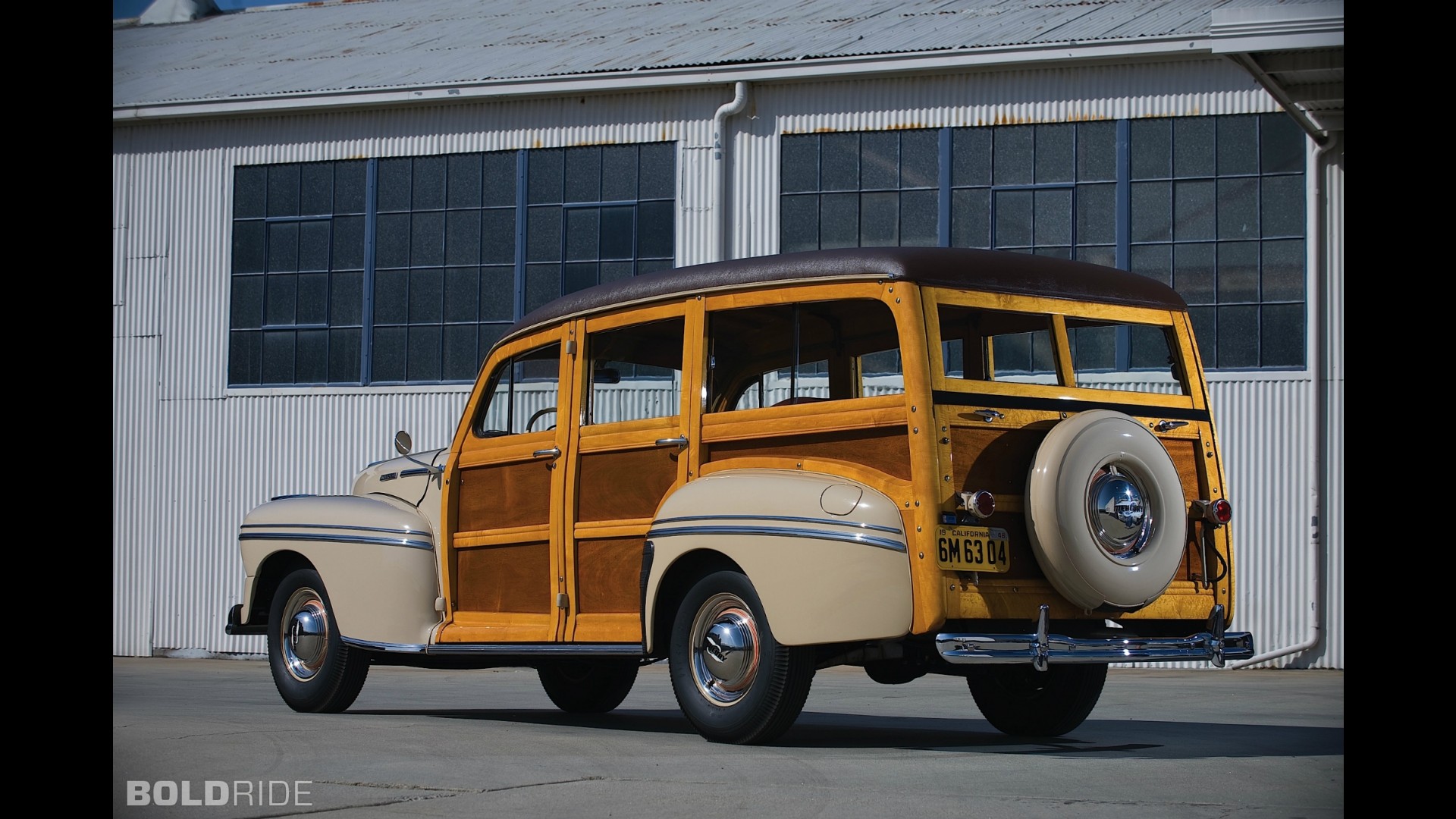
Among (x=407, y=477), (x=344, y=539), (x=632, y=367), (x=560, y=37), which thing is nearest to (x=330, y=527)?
(x=344, y=539)

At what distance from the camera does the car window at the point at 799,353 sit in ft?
25.7

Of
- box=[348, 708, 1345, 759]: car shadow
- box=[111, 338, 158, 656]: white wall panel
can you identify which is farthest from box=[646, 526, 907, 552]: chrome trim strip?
box=[111, 338, 158, 656]: white wall panel

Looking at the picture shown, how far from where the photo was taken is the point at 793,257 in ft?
24.6

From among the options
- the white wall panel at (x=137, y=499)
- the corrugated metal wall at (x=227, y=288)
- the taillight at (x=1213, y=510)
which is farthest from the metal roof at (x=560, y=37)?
the taillight at (x=1213, y=510)

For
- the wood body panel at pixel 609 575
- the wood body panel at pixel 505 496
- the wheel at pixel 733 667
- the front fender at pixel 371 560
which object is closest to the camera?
the wheel at pixel 733 667

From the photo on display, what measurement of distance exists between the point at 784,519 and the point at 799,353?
1225 mm

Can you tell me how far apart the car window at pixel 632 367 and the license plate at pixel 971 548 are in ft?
5.90

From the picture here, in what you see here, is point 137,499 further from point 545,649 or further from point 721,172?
point 545,649

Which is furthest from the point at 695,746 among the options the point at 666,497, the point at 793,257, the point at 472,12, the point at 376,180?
the point at 472,12

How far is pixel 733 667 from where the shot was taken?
7320mm

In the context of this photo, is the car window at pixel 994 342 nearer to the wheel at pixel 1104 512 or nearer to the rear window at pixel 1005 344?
the rear window at pixel 1005 344

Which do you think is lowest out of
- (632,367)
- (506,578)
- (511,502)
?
(506,578)

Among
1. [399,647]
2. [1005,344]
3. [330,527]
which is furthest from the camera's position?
[330,527]
